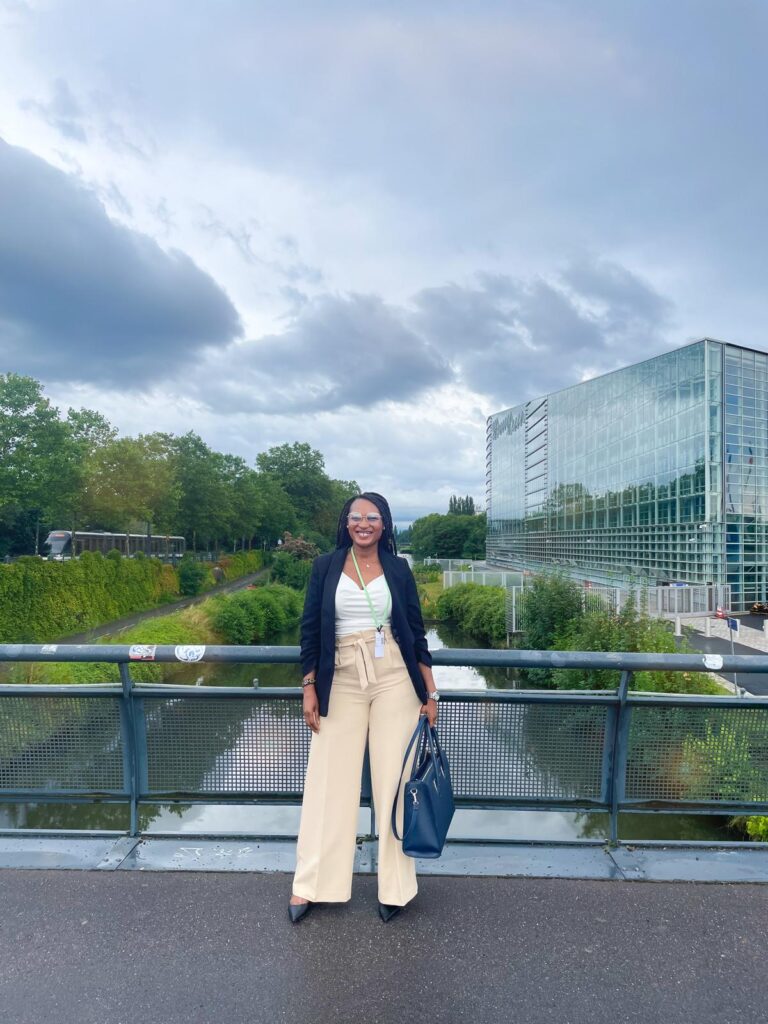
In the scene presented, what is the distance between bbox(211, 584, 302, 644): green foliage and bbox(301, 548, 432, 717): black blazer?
25.8m

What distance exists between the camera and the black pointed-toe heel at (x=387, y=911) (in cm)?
274

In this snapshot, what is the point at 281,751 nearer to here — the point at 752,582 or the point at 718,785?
the point at 718,785

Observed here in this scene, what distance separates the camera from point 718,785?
11.3ft

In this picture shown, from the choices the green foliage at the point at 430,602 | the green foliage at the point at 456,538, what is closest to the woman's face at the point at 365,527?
the green foliage at the point at 430,602

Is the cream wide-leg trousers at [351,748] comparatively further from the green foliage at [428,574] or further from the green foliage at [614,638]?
the green foliage at [428,574]

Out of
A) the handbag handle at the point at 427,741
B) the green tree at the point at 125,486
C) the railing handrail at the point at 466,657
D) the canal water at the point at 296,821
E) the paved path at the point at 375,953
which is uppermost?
the green tree at the point at 125,486

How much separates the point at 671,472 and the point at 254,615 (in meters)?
19.9

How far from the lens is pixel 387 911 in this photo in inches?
109

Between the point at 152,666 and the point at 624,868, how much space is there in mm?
18137

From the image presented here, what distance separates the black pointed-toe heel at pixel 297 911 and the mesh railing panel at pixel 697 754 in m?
1.77

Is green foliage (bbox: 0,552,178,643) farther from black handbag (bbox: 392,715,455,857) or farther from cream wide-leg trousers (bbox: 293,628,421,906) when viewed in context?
black handbag (bbox: 392,715,455,857)

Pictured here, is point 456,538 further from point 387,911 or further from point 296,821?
point 387,911

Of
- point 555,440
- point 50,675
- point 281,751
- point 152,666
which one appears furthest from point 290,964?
point 555,440

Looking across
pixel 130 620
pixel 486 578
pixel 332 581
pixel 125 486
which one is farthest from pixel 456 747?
pixel 125 486
